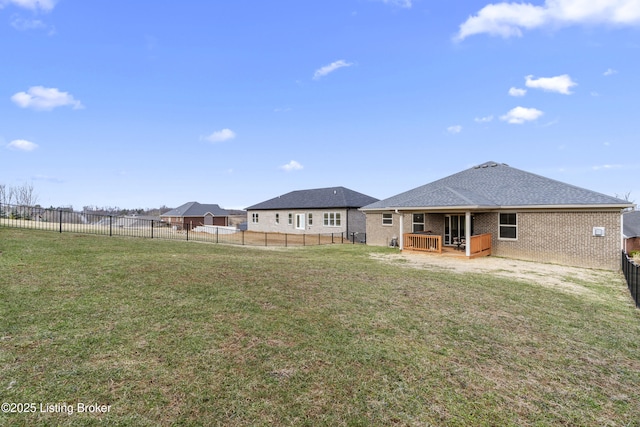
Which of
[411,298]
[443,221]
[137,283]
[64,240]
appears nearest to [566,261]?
[443,221]

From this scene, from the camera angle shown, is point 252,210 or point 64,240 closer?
point 64,240

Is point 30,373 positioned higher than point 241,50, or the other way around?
point 241,50

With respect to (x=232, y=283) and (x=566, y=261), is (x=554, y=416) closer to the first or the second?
(x=232, y=283)

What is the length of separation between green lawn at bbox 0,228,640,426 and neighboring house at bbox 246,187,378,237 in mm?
21110

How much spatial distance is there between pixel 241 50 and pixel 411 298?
17433 millimetres

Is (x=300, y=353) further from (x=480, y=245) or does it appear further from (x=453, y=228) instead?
(x=453, y=228)

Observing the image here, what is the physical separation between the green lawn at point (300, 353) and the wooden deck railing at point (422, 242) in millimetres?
9239

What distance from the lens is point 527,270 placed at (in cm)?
1297

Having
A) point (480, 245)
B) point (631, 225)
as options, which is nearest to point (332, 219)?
point (480, 245)

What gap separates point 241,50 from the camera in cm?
1869

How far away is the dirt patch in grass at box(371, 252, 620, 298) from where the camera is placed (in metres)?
10.5

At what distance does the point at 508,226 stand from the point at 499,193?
2.16m

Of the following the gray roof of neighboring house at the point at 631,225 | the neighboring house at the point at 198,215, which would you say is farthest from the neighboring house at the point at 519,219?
the neighboring house at the point at 198,215

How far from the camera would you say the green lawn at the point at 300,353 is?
3322 mm
